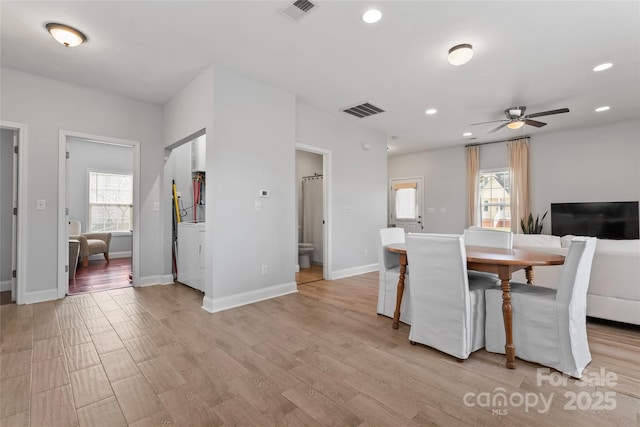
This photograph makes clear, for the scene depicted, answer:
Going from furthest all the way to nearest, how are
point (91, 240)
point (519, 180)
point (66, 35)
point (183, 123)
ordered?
1. point (519, 180)
2. point (91, 240)
3. point (183, 123)
4. point (66, 35)

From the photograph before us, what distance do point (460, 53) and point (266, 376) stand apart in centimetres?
326

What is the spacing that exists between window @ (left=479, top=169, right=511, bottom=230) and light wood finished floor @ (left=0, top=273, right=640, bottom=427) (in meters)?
4.14

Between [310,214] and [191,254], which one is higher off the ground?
[310,214]

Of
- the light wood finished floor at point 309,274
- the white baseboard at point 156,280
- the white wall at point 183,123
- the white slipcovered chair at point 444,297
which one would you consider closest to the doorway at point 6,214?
the white baseboard at point 156,280

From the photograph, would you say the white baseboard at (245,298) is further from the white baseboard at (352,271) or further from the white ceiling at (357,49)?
the white ceiling at (357,49)

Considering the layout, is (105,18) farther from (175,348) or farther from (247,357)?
(247,357)

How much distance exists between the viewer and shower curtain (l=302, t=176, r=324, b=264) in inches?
240

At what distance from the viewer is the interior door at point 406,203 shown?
7.81 metres

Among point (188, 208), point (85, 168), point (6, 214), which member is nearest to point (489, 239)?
point (188, 208)

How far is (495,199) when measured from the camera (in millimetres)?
6730

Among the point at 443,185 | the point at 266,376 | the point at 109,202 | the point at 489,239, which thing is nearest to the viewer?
the point at 266,376

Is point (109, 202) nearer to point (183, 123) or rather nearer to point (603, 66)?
point (183, 123)

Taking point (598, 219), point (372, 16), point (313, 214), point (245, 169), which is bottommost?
point (598, 219)

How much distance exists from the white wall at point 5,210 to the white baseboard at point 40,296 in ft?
3.25
